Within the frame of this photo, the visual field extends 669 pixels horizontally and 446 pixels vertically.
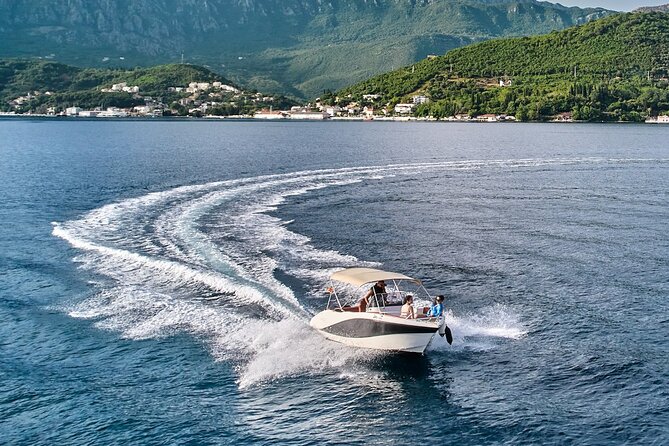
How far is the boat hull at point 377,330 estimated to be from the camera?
3328 centimetres

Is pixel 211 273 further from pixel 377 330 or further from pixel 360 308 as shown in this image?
pixel 377 330

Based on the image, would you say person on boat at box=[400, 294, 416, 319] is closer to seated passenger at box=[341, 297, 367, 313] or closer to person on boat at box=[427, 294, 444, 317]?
person on boat at box=[427, 294, 444, 317]

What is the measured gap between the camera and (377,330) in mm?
33938

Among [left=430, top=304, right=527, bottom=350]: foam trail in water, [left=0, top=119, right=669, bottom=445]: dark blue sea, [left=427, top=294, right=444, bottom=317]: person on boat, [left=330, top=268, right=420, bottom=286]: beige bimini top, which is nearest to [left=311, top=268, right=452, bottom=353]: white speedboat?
[left=330, top=268, right=420, bottom=286]: beige bimini top

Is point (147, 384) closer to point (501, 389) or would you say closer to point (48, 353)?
point (48, 353)

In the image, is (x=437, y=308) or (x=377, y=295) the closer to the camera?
(x=437, y=308)

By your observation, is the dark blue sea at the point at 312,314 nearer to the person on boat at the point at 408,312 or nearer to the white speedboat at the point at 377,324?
the white speedboat at the point at 377,324

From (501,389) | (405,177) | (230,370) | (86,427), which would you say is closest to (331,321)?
(230,370)

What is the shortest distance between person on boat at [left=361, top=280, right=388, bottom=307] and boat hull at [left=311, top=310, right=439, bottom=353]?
1.61 metres

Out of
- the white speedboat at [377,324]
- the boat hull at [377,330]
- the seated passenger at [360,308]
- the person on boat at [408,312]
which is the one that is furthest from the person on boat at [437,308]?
the seated passenger at [360,308]

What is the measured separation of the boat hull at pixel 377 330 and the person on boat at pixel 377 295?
5.27 feet

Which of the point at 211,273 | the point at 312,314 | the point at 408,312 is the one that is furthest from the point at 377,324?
the point at 211,273

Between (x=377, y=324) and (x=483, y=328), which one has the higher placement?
(x=377, y=324)

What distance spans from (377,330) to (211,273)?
15.2 m
